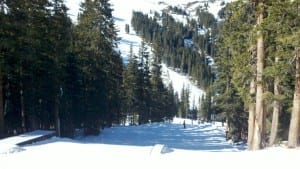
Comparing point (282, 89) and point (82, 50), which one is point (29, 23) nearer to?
point (82, 50)

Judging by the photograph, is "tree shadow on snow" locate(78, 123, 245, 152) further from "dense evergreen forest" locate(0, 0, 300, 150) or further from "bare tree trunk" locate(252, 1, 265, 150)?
"bare tree trunk" locate(252, 1, 265, 150)

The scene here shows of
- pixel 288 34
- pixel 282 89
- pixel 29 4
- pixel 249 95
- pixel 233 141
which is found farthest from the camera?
pixel 233 141

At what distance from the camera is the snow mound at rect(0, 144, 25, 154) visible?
15.1m

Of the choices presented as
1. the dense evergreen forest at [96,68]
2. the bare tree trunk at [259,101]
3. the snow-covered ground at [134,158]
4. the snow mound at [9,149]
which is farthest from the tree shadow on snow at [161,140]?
the snow-covered ground at [134,158]

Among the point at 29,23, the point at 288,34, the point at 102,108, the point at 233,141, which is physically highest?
the point at 29,23

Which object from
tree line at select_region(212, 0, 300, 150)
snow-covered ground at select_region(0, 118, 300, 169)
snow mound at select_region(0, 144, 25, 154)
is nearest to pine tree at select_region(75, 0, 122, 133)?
tree line at select_region(212, 0, 300, 150)

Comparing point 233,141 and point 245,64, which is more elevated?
point 245,64

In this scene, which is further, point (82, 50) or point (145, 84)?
point (145, 84)

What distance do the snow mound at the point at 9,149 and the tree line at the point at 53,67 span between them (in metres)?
8.60

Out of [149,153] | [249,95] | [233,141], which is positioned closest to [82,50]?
[233,141]

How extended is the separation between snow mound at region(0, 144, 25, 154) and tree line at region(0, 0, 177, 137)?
8600mm

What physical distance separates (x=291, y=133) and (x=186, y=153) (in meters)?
7.23

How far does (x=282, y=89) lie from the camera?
27.9 metres

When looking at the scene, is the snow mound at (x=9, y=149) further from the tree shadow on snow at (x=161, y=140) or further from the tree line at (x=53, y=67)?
the tree shadow on snow at (x=161, y=140)
